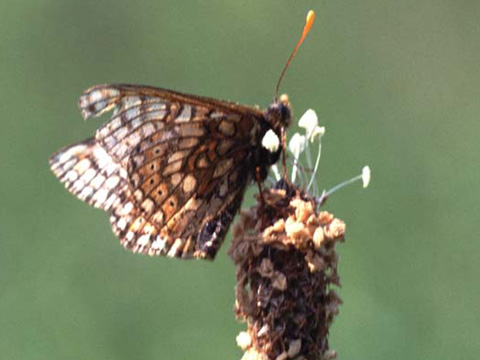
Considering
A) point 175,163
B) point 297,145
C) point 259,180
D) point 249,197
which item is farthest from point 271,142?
point 249,197

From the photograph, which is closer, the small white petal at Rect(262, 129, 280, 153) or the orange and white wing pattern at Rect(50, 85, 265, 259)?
the small white petal at Rect(262, 129, 280, 153)

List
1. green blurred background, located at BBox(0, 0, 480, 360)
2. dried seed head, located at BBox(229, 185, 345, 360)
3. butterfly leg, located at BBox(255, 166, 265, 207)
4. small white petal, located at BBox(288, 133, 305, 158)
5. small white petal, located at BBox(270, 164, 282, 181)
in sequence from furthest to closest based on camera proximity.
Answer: green blurred background, located at BBox(0, 0, 480, 360) < small white petal, located at BBox(288, 133, 305, 158) < small white petal, located at BBox(270, 164, 282, 181) < butterfly leg, located at BBox(255, 166, 265, 207) < dried seed head, located at BBox(229, 185, 345, 360)

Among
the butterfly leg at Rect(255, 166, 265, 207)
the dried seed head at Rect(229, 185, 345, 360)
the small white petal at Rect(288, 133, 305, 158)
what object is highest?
the small white petal at Rect(288, 133, 305, 158)

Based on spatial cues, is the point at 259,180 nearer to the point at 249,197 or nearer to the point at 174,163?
the point at 174,163

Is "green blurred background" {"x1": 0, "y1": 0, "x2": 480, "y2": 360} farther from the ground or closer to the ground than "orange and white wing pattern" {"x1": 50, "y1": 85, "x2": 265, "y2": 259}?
farther from the ground

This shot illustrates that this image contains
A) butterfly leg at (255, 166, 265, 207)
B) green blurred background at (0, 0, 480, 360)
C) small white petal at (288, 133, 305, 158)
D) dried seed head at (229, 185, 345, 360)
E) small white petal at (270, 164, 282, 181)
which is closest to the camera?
dried seed head at (229, 185, 345, 360)

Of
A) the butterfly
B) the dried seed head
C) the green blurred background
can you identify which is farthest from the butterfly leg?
Answer: the green blurred background

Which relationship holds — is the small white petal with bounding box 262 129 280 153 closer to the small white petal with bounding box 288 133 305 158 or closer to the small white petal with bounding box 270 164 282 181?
the small white petal with bounding box 270 164 282 181

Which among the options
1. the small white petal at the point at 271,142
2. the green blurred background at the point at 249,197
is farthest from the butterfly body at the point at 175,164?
the green blurred background at the point at 249,197
